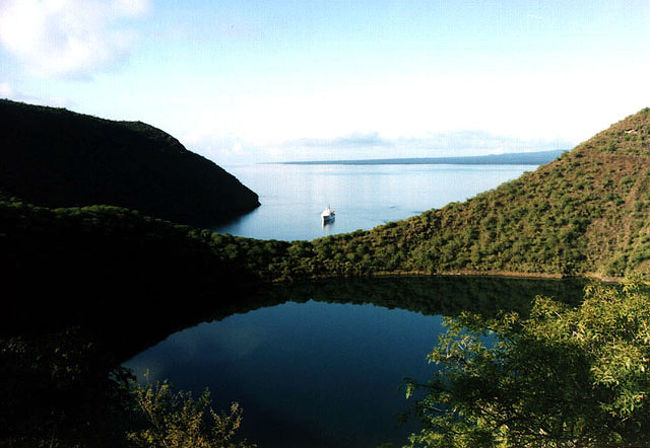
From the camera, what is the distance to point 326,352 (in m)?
28.8

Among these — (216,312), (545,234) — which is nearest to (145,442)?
(216,312)

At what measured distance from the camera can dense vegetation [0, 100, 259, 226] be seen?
75.1 m

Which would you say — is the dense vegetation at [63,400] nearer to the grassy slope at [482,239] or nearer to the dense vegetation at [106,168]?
the grassy slope at [482,239]

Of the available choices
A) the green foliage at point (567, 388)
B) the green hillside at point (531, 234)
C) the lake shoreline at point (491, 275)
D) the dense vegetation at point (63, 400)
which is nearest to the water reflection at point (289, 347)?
the dense vegetation at point (63, 400)

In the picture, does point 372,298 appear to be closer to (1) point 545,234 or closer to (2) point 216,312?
(2) point 216,312

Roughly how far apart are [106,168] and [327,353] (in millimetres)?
84727

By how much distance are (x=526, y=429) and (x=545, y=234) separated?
45.3 metres

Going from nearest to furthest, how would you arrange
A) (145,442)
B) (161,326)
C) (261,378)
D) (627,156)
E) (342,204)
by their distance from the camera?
(145,442) → (261,378) → (161,326) → (627,156) → (342,204)

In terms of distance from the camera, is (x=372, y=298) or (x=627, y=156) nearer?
(x=372, y=298)

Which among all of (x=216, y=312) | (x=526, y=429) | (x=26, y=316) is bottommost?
(x=216, y=312)

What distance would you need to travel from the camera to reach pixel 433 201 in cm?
14188

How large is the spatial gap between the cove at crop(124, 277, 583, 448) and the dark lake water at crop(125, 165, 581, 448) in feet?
0.22

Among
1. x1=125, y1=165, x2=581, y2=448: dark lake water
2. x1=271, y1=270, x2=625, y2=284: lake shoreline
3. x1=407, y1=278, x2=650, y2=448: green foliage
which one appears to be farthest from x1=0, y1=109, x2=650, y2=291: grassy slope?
x1=407, y1=278, x2=650, y2=448: green foliage

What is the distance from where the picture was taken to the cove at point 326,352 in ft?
67.6
